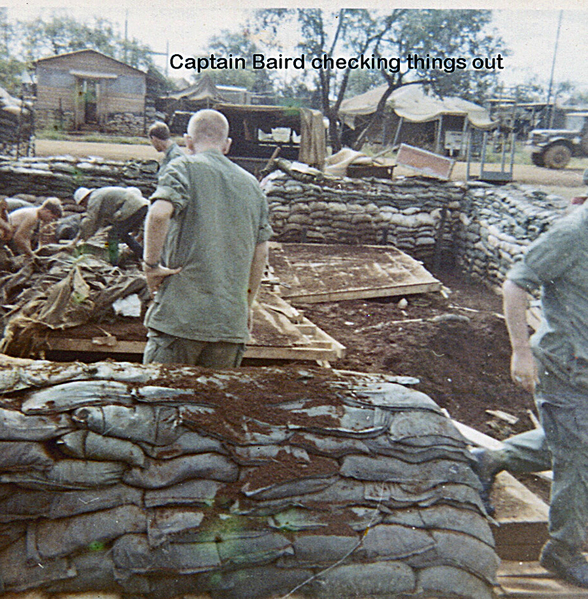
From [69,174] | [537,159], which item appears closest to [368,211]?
[537,159]

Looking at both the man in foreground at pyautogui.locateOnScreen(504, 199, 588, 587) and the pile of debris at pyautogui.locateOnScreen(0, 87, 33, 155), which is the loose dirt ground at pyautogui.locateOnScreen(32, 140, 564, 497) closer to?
the pile of debris at pyautogui.locateOnScreen(0, 87, 33, 155)

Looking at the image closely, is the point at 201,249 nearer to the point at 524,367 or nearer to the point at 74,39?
the point at 74,39

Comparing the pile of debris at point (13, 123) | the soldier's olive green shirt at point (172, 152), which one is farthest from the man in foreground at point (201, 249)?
the pile of debris at point (13, 123)

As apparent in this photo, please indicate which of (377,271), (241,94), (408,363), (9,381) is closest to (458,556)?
(408,363)

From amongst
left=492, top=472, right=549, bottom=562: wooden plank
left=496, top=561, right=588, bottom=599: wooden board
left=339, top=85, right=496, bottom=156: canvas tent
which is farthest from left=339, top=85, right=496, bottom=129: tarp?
left=496, top=561, right=588, bottom=599: wooden board

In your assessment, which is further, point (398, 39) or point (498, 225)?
point (498, 225)

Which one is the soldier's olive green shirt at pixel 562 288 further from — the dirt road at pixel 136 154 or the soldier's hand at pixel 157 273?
the soldier's hand at pixel 157 273
